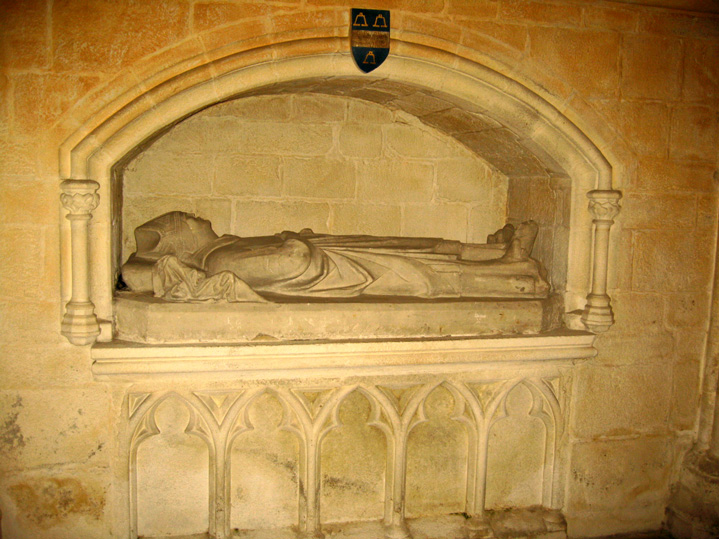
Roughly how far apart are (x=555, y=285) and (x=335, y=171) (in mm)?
1308

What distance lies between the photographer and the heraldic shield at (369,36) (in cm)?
257

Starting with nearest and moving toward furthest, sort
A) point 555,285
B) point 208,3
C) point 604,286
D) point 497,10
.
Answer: point 208,3 < point 497,10 < point 604,286 < point 555,285

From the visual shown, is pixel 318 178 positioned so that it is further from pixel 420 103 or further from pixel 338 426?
pixel 338 426

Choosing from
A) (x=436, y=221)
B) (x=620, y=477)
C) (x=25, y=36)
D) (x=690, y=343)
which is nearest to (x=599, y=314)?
(x=690, y=343)

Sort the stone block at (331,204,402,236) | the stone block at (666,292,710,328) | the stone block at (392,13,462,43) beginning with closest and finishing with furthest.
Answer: the stone block at (392,13,462,43) → the stone block at (666,292,710,328) → the stone block at (331,204,402,236)

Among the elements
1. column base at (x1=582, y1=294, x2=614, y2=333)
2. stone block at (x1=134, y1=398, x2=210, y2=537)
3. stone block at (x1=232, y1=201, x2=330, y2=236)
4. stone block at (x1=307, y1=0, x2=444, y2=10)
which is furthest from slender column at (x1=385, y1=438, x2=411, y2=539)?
stone block at (x1=307, y1=0, x2=444, y2=10)

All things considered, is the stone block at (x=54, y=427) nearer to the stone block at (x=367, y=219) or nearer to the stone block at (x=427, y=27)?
the stone block at (x=367, y=219)

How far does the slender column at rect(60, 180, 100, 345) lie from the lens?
2443 millimetres

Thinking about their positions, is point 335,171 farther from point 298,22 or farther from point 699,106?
point 699,106

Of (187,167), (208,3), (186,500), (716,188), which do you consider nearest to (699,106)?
(716,188)

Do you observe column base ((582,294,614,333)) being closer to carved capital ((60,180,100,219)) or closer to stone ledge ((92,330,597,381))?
stone ledge ((92,330,597,381))

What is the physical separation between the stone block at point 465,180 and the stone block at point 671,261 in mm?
982

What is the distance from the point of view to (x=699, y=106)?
2.98m

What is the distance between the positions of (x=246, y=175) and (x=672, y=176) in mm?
2103
